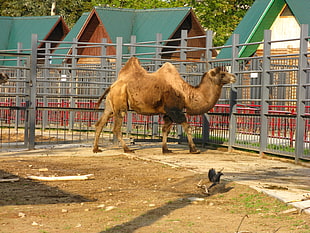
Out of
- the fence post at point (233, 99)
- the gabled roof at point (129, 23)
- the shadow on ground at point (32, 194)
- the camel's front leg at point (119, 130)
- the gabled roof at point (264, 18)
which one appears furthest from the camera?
the gabled roof at point (129, 23)

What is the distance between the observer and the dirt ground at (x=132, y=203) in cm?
785

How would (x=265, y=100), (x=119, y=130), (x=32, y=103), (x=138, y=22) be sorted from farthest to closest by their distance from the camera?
1. (x=138, y=22)
2. (x=32, y=103)
3. (x=119, y=130)
4. (x=265, y=100)

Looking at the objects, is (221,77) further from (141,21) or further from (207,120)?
(141,21)

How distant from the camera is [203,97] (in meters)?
16.8

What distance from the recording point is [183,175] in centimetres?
1241

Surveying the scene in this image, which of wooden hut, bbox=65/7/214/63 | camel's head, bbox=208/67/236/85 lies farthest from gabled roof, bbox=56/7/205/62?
camel's head, bbox=208/67/236/85

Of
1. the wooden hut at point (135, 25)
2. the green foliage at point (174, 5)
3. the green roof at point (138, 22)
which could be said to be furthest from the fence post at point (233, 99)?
the green foliage at point (174, 5)

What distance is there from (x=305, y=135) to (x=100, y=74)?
11342mm

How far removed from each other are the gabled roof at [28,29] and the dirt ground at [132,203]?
3478 centimetres

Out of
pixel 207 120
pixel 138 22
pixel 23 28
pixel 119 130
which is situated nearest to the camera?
pixel 119 130

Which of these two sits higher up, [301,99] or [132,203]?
[301,99]

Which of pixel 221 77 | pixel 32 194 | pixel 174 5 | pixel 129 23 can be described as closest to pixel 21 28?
pixel 129 23

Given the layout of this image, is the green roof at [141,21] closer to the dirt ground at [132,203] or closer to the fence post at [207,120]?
the fence post at [207,120]

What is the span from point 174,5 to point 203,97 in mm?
43758
